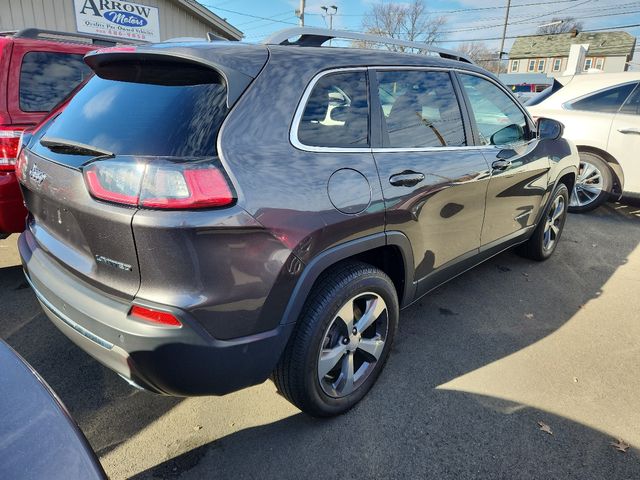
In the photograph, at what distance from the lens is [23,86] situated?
345 cm

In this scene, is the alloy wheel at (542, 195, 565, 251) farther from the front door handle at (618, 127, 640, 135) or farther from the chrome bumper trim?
the chrome bumper trim

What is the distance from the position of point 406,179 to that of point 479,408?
1324 mm

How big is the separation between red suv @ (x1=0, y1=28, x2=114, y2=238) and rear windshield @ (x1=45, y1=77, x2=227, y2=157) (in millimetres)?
1420

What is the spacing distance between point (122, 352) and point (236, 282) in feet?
1.72

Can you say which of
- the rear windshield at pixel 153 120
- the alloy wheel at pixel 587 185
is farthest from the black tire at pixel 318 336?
the alloy wheel at pixel 587 185

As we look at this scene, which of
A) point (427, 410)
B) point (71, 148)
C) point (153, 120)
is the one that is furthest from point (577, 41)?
point (71, 148)

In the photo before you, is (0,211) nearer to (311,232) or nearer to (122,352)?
(122,352)

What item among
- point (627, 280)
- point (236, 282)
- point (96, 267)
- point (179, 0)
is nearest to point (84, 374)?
point (96, 267)

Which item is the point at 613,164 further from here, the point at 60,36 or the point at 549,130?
the point at 60,36

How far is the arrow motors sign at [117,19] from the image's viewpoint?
10070 millimetres

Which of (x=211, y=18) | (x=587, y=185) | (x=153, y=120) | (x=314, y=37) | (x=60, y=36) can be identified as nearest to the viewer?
(x=153, y=120)

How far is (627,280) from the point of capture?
13.9 ft

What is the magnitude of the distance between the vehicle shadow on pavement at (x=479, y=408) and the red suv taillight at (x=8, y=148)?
7.91 ft

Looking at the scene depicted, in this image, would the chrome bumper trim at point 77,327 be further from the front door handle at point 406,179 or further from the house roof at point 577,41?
the house roof at point 577,41
